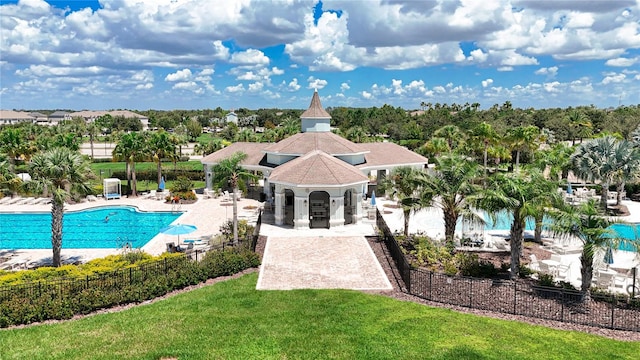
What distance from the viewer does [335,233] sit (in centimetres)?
2764

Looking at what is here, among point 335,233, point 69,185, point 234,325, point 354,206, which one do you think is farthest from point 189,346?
point 354,206

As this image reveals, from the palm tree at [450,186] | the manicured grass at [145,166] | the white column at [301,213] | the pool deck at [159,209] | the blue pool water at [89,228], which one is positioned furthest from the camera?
the manicured grass at [145,166]

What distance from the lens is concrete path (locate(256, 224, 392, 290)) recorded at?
1898 cm

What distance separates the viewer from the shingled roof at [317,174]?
28656 mm

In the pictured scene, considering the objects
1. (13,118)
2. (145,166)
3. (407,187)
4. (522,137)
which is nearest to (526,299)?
(407,187)

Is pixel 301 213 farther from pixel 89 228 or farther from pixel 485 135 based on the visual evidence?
pixel 485 135

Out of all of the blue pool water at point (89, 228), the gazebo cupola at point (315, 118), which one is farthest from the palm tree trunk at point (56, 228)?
the gazebo cupola at point (315, 118)

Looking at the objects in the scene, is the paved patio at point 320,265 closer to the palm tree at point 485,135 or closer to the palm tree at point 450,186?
the palm tree at point 450,186

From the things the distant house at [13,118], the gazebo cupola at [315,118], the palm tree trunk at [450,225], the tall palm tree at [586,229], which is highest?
the distant house at [13,118]

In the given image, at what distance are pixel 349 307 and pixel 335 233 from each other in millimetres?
11630

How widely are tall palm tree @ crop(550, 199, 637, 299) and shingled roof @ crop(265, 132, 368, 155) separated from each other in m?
22.9

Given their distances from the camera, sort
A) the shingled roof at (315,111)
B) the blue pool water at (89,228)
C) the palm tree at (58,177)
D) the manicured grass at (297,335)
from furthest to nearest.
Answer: the shingled roof at (315,111), the blue pool water at (89,228), the palm tree at (58,177), the manicured grass at (297,335)

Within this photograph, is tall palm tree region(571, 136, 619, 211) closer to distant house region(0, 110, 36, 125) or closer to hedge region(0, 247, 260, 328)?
hedge region(0, 247, 260, 328)

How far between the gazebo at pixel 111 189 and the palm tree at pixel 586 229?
3532 cm
